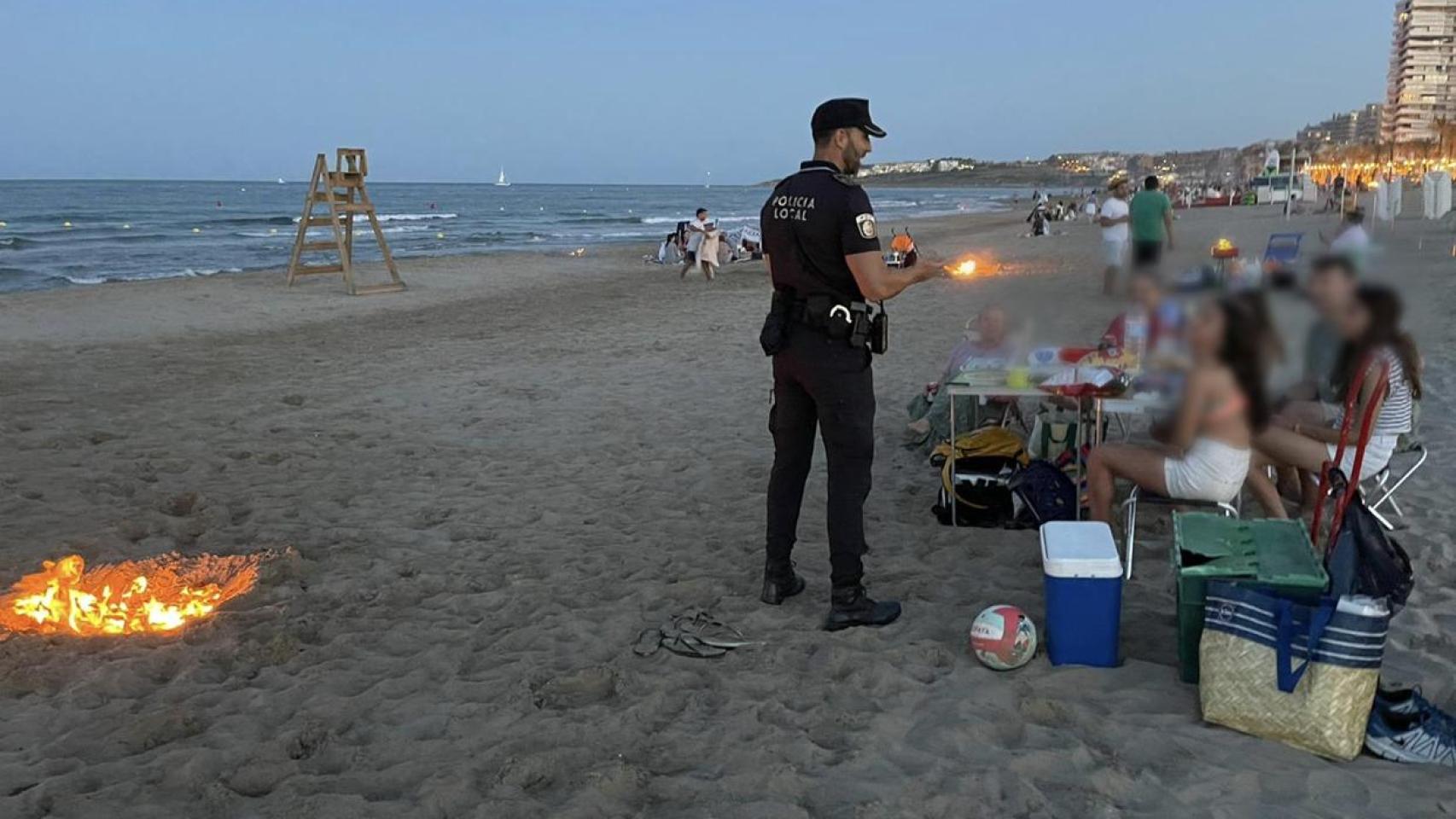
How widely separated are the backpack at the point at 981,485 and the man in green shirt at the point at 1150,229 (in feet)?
10.3

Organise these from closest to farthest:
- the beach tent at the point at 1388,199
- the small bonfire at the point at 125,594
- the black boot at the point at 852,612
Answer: the beach tent at the point at 1388,199, the black boot at the point at 852,612, the small bonfire at the point at 125,594

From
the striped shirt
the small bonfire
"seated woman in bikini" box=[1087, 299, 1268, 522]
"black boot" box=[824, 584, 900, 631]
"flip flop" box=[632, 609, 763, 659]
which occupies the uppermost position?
"seated woman in bikini" box=[1087, 299, 1268, 522]

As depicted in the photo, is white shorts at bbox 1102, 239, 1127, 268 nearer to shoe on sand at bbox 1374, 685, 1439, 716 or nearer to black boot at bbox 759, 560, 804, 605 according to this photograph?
shoe on sand at bbox 1374, 685, 1439, 716

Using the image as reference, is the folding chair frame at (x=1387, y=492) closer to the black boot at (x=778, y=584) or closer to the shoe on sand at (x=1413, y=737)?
the shoe on sand at (x=1413, y=737)

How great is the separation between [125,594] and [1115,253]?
5.41 meters

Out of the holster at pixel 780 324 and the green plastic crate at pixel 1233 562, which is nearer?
the green plastic crate at pixel 1233 562

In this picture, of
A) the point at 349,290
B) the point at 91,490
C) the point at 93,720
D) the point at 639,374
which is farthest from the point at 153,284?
the point at 93,720

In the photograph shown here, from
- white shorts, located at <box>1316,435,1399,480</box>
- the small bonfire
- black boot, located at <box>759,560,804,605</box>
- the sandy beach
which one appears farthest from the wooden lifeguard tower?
white shorts, located at <box>1316,435,1399,480</box>

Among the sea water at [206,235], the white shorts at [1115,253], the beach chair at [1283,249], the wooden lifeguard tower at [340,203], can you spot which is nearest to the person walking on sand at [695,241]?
the wooden lifeguard tower at [340,203]

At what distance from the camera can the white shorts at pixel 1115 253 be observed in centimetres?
130

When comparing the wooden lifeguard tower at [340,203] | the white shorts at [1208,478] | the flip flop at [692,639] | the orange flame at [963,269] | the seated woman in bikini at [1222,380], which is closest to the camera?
the seated woman in bikini at [1222,380]

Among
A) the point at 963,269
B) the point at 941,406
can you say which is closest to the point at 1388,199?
the point at 963,269

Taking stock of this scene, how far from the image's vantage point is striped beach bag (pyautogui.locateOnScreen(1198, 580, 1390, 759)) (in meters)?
3.28

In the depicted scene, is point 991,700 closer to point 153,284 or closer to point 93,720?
point 93,720
